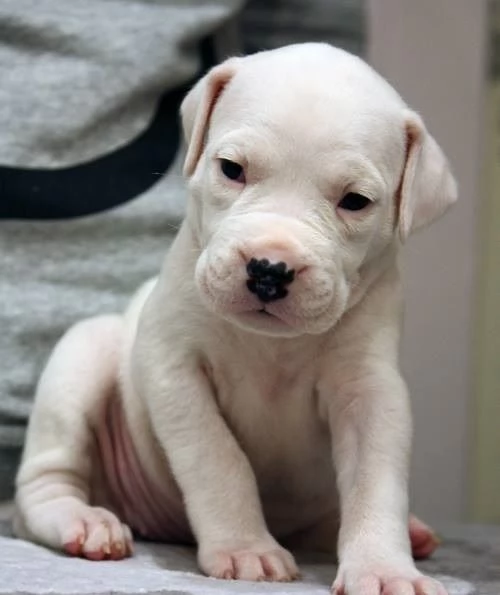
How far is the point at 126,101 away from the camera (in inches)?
82.0

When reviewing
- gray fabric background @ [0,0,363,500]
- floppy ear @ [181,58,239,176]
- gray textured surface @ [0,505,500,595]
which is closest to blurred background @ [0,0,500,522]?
gray fabric background @ [0,0,363,500]

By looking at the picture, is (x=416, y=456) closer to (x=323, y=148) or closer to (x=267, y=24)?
(x=267, y=24)

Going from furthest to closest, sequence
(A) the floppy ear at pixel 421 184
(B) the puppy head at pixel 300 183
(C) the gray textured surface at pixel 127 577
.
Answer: (A) the floppy ear at pixel 421 184 → (B) the puppy head at pixel 300 183 → (C) the gray textured surface at pixel 127 577

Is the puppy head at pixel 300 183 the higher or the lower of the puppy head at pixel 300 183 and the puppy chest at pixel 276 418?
the higher

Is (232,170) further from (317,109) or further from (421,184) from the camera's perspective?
(421,184)

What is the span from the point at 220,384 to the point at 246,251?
0.30 m

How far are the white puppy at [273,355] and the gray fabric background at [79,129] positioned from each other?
29cm

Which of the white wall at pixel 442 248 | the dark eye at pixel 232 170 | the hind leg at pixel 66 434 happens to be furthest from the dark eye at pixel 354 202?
the white wall at pixel 442 248

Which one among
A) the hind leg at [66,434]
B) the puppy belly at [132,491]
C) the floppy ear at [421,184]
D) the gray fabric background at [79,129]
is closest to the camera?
the floppy ear at [421,184]

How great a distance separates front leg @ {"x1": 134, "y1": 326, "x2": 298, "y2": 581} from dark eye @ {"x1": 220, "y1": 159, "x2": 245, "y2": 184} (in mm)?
255

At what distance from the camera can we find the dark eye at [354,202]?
4.52 ft

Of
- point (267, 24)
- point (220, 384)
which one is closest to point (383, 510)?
point (220, 384)

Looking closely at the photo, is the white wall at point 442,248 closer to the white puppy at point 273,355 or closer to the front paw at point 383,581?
the white puppy at point 273,355

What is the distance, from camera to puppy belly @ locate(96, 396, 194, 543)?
5.57ft
